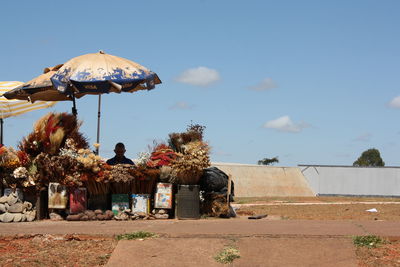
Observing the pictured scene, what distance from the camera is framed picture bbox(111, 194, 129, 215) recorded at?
11.3m

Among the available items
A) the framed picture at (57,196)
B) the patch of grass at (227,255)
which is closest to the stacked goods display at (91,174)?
→ the framed picture at (57,196)

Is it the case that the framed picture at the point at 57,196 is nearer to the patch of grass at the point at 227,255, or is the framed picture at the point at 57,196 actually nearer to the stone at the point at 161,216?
the stone at the point at 161,216

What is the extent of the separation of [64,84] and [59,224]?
2.94 m

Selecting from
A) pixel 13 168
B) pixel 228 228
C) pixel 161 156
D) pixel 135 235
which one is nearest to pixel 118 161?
pixel 161 156

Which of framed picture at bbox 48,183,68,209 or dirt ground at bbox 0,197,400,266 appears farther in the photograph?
framed picture at bbox 48,183,68,209

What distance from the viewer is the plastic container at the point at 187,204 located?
11.4 meters

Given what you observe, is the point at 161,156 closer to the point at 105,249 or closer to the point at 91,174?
the point at 91,174

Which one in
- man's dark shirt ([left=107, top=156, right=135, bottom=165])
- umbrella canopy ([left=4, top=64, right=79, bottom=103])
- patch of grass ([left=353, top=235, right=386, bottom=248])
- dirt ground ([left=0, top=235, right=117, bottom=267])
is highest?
umbrella canopy ([left=4, top=64, right=79, bottom=103])

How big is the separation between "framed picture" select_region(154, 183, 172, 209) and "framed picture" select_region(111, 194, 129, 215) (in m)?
0.52

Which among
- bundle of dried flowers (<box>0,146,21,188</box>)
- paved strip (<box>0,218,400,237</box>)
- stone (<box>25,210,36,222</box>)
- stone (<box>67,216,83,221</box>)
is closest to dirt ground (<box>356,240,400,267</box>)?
paved strip (<box>0,218,400,237</box>)

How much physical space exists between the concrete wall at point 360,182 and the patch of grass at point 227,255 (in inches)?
1421

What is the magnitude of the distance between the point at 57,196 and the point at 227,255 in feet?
15.3

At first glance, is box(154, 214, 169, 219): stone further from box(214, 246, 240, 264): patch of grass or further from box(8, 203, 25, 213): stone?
box(214, 246, 240, 264): patch of grass

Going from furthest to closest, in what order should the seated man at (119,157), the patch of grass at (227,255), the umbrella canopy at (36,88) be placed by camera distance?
the umbrella canopy at (36,88) → the seated man at (119,157) → the patch of grass at (227,255)
